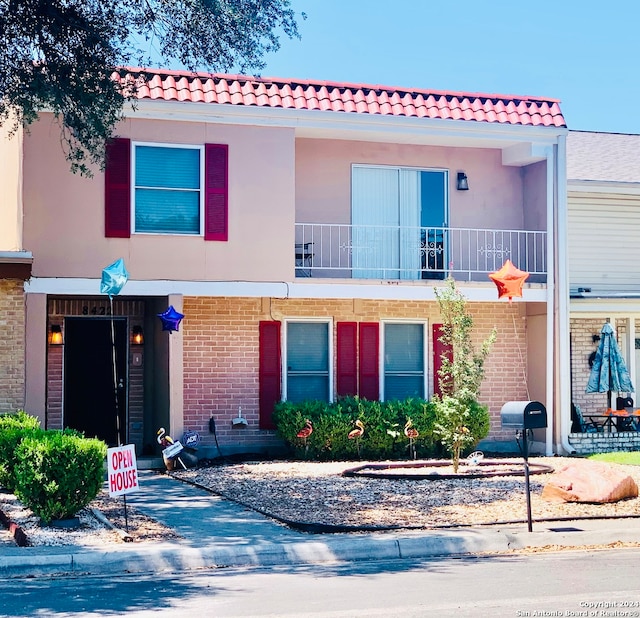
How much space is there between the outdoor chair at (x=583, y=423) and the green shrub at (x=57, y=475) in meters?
11.2

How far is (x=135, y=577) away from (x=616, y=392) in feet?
44.8

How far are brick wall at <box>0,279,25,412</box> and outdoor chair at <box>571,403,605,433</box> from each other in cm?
1010

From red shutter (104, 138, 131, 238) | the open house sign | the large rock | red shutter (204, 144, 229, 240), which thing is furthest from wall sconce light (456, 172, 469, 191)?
the open house sign

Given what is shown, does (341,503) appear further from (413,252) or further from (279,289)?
(413,252)

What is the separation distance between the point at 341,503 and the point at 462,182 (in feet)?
28.2

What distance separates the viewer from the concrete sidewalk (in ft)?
32.3

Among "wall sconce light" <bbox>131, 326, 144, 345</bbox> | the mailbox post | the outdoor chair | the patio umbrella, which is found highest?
"wall sconce light" <bbox>131, 326, 144, 345</bbox>

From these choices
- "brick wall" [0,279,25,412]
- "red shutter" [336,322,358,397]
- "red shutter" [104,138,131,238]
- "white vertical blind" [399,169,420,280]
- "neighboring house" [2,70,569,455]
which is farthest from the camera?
"white vertical blind" [399,169,420,280]

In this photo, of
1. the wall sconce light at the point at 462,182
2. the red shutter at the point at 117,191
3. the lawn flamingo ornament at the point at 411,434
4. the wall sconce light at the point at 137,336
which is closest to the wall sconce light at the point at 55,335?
the wall sconce light at the point at 137,336

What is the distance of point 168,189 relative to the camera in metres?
17.4

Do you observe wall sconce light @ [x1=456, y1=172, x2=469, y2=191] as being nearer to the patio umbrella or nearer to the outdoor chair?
the patio umbrella

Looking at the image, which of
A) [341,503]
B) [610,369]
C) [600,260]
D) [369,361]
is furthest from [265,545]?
[600,260]

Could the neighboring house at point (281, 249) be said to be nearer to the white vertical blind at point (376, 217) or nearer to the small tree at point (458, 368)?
the white vertical blind at point (376, 217)

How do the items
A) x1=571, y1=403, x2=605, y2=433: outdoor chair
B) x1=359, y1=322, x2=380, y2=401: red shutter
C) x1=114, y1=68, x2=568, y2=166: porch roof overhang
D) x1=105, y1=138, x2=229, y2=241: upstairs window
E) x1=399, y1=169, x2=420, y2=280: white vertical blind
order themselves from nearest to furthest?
1. x1=105, y1=138, x2=229, y2=241: upstairs window
2. x1=114, y1=68, x2=568, y2=166: porch roof overhang
3. x1=359, y1=322, x2=380, y2=401: red shutter
4. x1=399, y1=169, x2=420, y2=280: white vertical blind
5. x1=571, y1=403, x2=605, y2=433: outdoor chair
